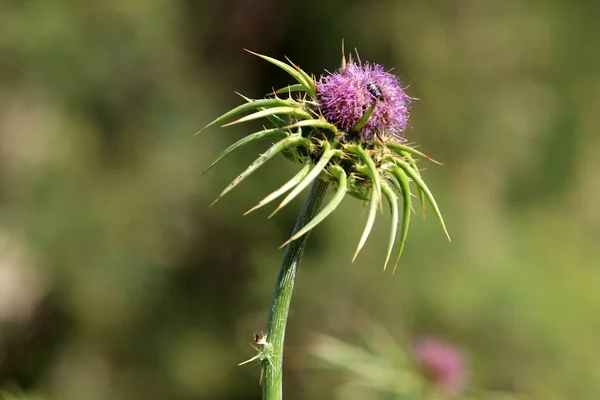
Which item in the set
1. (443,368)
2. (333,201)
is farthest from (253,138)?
(443,368)

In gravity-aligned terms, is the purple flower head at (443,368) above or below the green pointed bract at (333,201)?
above

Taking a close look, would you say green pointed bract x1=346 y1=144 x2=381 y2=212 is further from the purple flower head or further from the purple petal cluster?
the purple flower head

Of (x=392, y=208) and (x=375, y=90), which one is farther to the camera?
(x=375, y=90)

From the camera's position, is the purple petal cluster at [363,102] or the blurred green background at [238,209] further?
the blurred green background at [238,209]

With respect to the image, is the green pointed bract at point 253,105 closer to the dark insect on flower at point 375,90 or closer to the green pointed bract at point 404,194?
the dark insect on flower at point 375,90

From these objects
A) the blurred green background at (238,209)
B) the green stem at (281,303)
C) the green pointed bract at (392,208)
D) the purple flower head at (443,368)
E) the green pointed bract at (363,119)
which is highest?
the blurred green background at (238,209)

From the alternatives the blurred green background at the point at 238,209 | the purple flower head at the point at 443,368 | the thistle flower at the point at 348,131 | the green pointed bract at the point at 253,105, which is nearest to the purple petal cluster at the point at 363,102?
the thistle flower at the point at 348,131

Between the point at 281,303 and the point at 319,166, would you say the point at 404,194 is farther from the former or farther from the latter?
the point at 281,303
